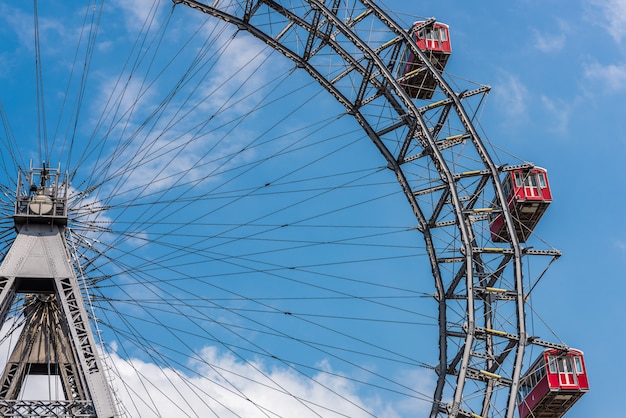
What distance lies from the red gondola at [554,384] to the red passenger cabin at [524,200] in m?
3.95

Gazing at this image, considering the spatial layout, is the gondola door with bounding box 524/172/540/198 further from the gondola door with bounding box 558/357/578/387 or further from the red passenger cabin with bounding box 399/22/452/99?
the gondola door with bounding box 558/357/578/387

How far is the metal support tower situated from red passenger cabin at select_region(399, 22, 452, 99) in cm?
1090

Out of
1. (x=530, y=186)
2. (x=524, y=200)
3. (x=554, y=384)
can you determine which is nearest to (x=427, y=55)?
(x=530, y=186)

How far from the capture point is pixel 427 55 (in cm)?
3747

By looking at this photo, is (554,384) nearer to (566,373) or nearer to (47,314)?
(566,373)

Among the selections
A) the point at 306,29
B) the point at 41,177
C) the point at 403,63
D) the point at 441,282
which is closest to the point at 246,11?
the point at 306,29

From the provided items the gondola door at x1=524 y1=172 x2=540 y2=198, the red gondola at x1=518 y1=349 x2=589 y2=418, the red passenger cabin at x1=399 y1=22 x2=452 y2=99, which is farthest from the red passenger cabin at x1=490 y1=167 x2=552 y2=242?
the red gondola at x1=518 y1=349 x2=589 y2=418

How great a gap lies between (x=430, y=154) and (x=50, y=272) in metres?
11.5

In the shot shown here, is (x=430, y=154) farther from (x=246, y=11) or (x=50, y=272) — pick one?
(x=50, y=272)

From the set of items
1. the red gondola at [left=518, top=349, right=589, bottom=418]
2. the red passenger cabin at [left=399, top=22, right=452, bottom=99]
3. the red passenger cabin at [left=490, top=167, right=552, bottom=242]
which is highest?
the red passenger cabin at [left=399, top=22, right=452, bottom=99]

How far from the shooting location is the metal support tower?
96.8 ft

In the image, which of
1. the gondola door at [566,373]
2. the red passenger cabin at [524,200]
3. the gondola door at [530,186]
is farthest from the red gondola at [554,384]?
the gondola door at [530,186]

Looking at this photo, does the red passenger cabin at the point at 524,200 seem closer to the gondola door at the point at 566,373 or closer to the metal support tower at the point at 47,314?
the gondola door at the point at 566,373

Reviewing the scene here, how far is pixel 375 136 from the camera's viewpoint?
35.7 m
